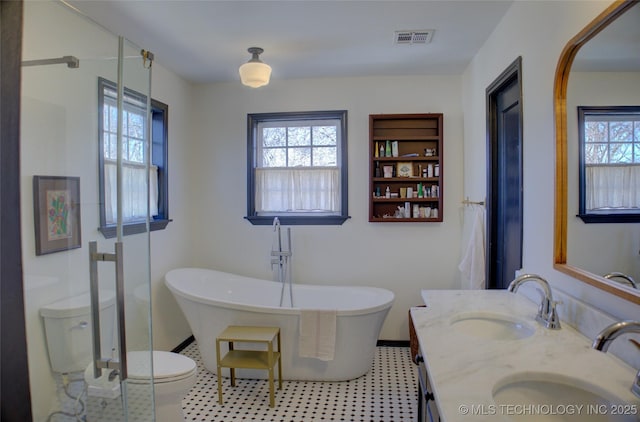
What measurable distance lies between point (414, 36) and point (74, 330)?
2678 mm

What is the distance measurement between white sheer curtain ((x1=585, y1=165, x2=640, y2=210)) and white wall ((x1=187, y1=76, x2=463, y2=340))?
6.30ft

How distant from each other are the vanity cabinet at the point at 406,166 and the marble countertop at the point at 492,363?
1.82m

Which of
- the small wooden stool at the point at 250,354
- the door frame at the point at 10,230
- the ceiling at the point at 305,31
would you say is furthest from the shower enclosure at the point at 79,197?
the small wooden stool at the point at 250,354

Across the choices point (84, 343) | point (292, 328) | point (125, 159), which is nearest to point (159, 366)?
point (84, 343)

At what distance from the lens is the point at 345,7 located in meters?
2.07

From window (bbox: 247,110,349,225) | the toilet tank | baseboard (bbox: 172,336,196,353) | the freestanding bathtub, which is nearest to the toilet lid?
the toilet tank

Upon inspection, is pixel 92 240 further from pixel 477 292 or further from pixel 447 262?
pixel 447 262

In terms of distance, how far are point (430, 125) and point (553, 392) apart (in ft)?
8.69

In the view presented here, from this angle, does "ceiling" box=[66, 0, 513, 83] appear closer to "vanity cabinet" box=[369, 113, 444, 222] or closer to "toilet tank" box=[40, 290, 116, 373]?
"vanity cabinet" box=[369, 113, 444, 222]

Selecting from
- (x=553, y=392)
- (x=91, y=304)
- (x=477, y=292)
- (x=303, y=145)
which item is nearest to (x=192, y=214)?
(x=303, y=145)

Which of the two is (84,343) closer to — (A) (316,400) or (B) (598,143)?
(A) (316,400)

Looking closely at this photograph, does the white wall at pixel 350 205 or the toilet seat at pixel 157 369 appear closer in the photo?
the toilet seat at pixel 157 369

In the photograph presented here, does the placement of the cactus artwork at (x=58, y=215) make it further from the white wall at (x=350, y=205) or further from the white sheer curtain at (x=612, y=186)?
the white sheer curtain at (x=612, y=186)

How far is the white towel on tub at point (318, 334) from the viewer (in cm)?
250
